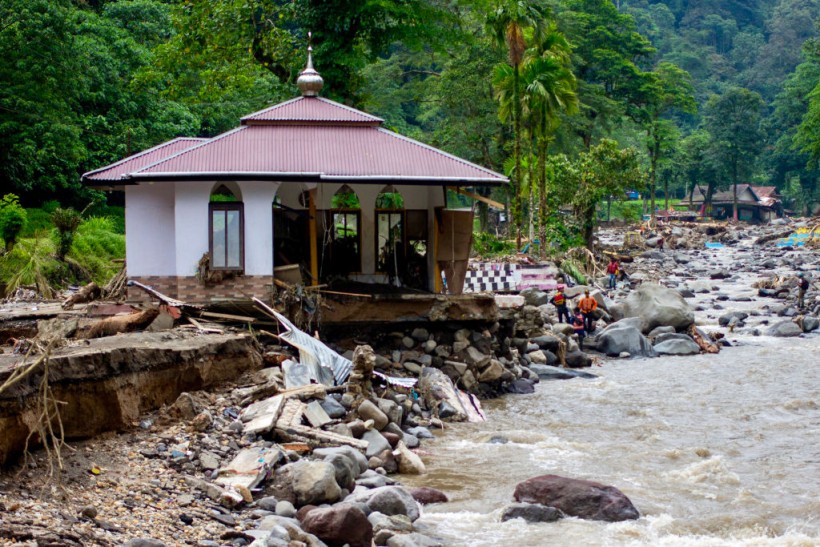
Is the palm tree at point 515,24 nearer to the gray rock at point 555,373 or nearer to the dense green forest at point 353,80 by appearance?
the dense green forest at point 353,80

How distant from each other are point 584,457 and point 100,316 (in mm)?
9354

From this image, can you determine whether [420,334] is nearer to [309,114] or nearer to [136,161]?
[309,114]

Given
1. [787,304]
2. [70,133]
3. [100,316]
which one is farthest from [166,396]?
[787,304]

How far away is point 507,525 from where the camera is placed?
11.9 m

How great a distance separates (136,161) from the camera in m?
21.5

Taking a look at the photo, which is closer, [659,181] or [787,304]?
[787,304]

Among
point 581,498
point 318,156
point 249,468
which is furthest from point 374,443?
point 318,156

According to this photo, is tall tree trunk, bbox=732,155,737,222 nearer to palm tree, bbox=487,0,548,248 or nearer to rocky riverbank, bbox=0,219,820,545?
palm tree, bbox=487,0,548,248

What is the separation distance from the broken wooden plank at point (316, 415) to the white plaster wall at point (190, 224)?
5723 millimetres

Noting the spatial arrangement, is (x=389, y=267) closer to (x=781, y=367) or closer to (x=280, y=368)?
(x=280, y=368)

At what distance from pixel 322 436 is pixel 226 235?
692 cm

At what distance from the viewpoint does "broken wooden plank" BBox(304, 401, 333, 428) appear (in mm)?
14500

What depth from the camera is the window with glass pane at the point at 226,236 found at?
19391mm

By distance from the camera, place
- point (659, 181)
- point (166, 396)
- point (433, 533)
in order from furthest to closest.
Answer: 1. point (659, 181)
2. point (166, 396)
3. point (433, 533)
